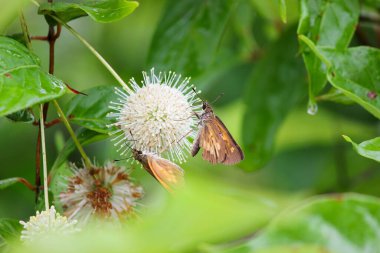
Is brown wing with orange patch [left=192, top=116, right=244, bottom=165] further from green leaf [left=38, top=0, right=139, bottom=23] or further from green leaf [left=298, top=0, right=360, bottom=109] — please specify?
green leaf [left=38, top=0, right=139, bottom=23]

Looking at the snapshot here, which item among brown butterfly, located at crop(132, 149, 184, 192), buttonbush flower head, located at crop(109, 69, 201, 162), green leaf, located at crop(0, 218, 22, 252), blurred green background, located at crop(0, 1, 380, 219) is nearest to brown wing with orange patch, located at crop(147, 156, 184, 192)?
brown butterfly, located at crop(132, 149, 184, 192)

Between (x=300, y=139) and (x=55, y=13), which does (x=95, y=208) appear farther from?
(x=300, y=139)

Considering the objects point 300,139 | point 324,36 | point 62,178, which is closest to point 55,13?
point 62,178

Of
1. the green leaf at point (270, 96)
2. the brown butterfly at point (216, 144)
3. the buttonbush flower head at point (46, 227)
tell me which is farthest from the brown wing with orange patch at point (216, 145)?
the green leaf at point (270, 96)

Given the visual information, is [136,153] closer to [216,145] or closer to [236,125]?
[216,145]

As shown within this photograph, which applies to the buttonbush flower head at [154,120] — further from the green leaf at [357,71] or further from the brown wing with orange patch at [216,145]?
the green leaf at [357,71]
